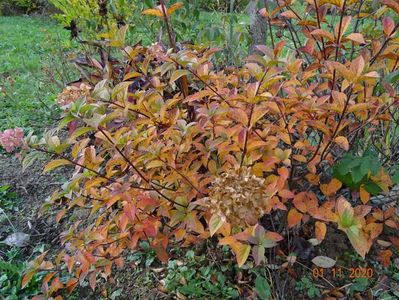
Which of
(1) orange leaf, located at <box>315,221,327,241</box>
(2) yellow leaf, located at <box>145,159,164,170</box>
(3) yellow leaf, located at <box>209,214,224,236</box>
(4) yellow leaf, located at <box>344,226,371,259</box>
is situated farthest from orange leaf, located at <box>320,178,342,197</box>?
(2) yellow leaf, located at <box>145,159,164,170</box>

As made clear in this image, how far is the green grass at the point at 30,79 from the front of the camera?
143 inches

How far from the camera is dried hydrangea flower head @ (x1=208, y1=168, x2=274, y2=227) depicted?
1.21m

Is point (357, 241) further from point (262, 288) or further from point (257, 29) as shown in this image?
point (257, 29)

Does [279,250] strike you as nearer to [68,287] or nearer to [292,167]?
[292,167]

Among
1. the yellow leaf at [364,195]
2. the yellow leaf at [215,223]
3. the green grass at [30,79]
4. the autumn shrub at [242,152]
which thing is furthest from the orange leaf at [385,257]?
the green grass at [30,79]

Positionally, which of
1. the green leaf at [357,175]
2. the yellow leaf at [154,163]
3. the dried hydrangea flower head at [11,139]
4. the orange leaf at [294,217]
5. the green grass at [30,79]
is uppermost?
the dried hydrangea flower head at [11,139]

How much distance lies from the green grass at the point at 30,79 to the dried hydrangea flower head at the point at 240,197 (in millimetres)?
2417

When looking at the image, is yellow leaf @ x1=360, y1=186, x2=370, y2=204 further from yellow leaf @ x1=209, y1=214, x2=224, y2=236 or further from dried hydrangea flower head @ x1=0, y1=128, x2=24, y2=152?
dried hydrangea flower head @ x1=0, y1=128, x2=24, y2=152

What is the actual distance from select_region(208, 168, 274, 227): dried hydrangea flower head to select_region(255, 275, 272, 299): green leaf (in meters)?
0.41

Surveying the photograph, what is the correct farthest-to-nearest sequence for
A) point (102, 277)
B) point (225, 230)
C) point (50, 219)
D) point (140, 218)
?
1. point (50, 219)
2. point (102, 277)
3. point (140, 218)
4. point (225, 230)

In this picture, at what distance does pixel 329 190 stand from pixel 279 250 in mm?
328

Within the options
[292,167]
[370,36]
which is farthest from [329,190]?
[370,36]

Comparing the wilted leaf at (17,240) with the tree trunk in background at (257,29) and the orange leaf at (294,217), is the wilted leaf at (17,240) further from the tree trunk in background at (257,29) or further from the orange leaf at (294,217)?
the tree trunk in background at (257,29)

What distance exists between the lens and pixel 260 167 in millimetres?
1399
